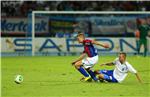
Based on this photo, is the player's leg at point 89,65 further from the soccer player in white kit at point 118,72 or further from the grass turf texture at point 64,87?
the grass turf texture at point 64,87

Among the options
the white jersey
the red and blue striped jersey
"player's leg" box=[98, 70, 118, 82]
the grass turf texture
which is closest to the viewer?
the grass turf texture

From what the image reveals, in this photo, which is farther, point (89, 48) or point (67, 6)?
point (67, 6)

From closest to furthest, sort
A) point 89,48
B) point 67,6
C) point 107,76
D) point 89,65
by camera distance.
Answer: point 107,76
point 89,65
point 89,48
point 67,6

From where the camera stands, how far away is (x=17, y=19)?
1510 inches

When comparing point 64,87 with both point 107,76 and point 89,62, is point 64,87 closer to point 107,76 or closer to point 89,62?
point 107,76

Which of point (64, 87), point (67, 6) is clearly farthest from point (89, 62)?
point (67, 6)

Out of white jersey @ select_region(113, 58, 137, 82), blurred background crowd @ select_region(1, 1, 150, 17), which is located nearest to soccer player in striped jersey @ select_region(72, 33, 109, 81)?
white jersey @ select_region(113, 58, 137, 82)

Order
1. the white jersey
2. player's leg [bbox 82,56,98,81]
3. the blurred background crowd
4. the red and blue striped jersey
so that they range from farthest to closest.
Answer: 1. the blurred background crowd
2. the red and blue striped jersey
3. player's leg [bbox 82,56,98,81]
4. the white jersey

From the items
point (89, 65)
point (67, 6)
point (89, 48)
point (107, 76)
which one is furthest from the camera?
point (67, 6)

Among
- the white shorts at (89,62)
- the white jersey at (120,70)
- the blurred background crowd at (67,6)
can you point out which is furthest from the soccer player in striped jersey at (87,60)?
the blurred background crowd at (67,6)

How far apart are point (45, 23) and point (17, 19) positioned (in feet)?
6.79

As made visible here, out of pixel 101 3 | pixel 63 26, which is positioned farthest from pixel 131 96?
pixel 101 3

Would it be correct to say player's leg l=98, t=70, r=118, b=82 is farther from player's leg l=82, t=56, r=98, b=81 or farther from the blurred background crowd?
the blurred background crowd

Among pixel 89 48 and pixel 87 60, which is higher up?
pixel 89 48
